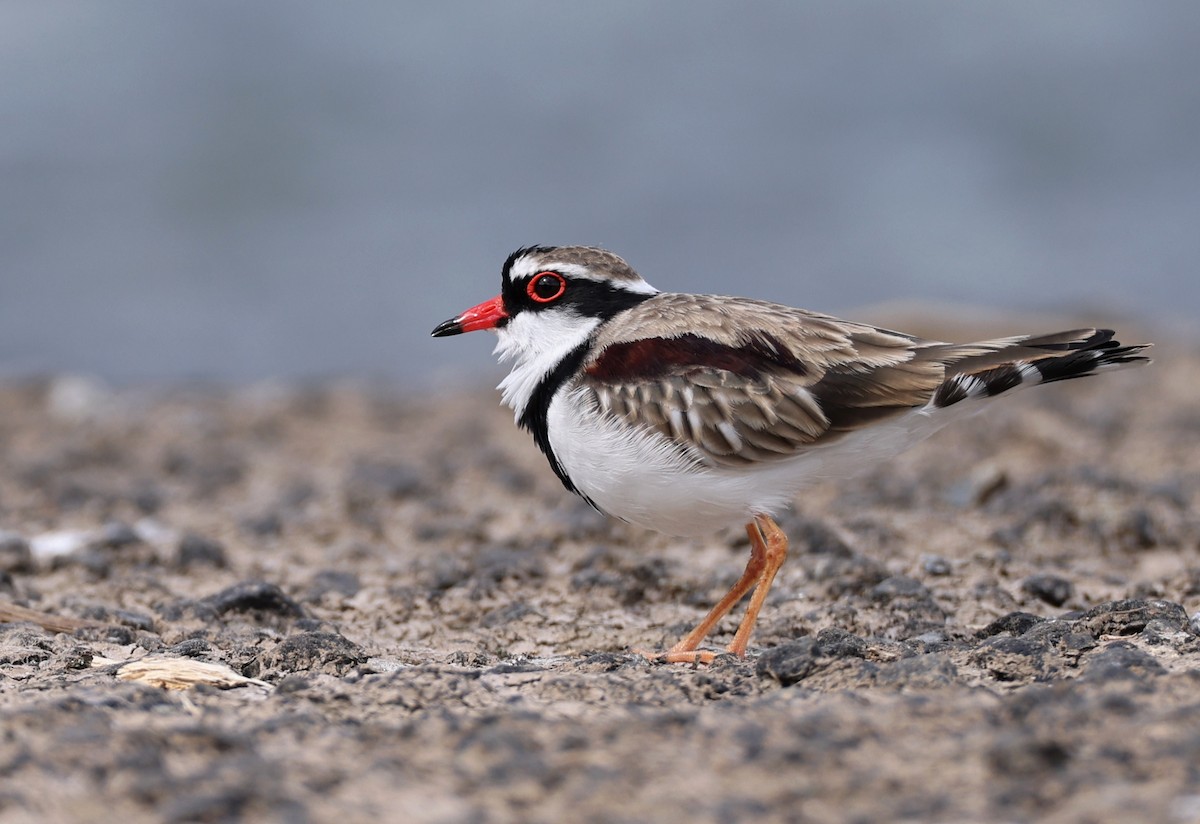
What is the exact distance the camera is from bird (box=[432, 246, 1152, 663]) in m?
4.83

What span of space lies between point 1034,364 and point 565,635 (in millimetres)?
2260

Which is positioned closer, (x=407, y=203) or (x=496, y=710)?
(x=496, y=710)

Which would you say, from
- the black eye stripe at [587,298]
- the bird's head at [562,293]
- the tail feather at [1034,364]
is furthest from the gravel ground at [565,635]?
the black eye stripe at [587,298]

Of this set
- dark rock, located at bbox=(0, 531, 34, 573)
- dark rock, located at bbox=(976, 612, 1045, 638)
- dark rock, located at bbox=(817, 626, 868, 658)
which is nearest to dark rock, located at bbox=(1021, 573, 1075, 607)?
dark rock, located at bbox=(976, 612, 1045, 638)

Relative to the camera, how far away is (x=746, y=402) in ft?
15.9

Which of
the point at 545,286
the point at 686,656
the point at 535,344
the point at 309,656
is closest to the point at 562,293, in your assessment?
the point at 545,286

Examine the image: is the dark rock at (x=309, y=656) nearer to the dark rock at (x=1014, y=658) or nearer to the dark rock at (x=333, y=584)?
the dark rock at (x=333, y=584)

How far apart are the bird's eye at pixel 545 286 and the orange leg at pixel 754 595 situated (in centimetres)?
130

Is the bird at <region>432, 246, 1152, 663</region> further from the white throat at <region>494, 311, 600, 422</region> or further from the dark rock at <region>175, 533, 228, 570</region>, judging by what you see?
the dark rock at <region>175, 533, 228, 570</region>

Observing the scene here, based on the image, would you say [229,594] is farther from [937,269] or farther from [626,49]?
[626,49]

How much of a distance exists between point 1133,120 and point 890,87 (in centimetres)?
527

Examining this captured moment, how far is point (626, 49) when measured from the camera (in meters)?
29.4

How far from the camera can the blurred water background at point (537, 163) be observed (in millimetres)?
21062

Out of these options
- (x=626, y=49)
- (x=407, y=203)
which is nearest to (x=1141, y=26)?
(x=626, y=49)
